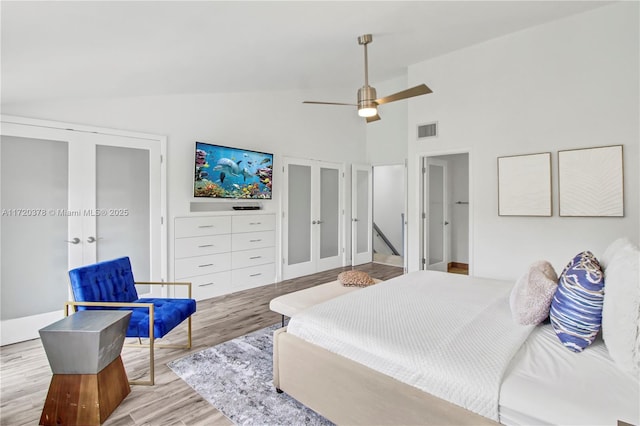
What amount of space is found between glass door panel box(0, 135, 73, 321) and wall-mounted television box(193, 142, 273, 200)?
1391 millimetres

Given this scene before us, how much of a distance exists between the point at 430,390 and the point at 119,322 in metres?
1.95

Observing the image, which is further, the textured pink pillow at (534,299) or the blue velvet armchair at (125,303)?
the blue velvet armchair at (125,303)

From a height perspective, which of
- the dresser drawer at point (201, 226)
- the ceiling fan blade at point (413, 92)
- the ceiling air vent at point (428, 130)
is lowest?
the dresser drawer at point (201, 226)

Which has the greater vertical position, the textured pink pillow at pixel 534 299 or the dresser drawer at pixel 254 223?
the dresser drawer at pixel 254 223

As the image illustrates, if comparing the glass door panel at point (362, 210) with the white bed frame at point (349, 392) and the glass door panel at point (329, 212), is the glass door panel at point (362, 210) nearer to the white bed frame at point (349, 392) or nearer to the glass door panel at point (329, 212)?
the glass door panel at point (329, 212)

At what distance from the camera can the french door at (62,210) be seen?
304cm

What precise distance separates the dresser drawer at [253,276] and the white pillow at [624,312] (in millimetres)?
4157

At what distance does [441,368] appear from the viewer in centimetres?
144

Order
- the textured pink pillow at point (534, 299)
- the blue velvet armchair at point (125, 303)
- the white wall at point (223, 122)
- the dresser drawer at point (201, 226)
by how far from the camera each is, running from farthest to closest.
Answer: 1. the dresser drawer at point (201, 226)
2. the white wall at point (223, 122)
3. the blue velvet armchair at point (125, 303)
4. the textured pink pillow at point (534, 299)

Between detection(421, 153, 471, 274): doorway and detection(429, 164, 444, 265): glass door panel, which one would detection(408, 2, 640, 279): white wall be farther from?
detection(429, 164, 444, 265): glass door panel

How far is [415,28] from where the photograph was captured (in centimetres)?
349

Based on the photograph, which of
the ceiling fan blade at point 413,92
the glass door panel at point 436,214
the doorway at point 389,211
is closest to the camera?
the ceiling fan blade at point 413,92

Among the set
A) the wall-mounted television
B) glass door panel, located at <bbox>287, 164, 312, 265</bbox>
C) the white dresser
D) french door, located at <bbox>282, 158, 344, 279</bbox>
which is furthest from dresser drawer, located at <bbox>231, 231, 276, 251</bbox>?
the wall-mounted television

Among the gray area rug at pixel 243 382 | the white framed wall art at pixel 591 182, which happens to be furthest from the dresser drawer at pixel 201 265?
the white framed wall art at pixel 591 182
